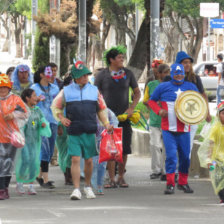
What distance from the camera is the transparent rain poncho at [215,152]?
9.55 metres

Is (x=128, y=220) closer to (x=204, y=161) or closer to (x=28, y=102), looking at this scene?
(x=204, y=161)

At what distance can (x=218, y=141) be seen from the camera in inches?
379

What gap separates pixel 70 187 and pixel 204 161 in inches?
94.7

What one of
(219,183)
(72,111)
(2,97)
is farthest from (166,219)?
(2,97)

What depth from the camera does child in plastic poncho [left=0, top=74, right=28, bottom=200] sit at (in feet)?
33.4

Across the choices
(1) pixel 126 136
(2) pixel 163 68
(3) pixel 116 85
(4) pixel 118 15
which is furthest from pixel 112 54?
(4) pixel 118 15

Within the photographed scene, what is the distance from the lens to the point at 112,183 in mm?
11281

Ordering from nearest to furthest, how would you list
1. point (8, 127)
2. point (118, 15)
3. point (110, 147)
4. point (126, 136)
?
point (8, 127) → point (110, 147) → point (126, 136) → point (118, 15)

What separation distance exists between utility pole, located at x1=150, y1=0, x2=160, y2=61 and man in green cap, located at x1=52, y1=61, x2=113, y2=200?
6437 mm

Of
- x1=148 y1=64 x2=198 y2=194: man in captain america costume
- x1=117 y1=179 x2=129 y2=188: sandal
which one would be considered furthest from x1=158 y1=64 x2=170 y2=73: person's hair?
x1=117 y1=179 x2=129 y2=188: sandal

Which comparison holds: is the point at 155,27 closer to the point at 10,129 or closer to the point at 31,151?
the point at 31,151

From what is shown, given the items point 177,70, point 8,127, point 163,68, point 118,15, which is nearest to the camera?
point 8,127

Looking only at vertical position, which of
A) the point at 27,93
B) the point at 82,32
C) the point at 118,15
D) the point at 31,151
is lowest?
the point at 31,151

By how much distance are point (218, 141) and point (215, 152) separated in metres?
0.13
